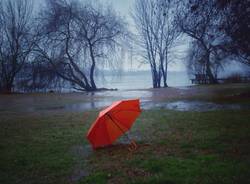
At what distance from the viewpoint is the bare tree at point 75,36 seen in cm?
2403

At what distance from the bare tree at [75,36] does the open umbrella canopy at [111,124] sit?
20412 mm

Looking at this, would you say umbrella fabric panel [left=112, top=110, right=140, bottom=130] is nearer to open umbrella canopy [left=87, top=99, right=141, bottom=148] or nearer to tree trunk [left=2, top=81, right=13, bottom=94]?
open umbrella canopy [left=87, top=99, right=141, bottom=148]

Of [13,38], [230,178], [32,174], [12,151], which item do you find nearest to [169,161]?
[230,178]

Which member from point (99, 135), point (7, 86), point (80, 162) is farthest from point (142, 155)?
point (7, 86)

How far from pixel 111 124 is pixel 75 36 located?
20832 mm

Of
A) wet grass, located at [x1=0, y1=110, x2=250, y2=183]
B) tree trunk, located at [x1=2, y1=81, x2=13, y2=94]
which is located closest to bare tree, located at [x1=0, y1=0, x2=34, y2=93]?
tree trunk, located at [x1=2, y1=81, x2=13, y2=94]

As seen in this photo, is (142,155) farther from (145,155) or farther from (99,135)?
(99,135)

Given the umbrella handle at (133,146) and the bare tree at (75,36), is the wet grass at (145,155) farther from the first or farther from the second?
the bare tree at (75,36)

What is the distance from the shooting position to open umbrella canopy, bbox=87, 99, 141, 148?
4.98 meters

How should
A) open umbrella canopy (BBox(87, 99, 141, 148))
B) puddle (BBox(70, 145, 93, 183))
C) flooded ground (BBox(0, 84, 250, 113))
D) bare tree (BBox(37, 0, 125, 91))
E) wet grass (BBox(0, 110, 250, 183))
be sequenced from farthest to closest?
bare tree (BBox(37, 0, 125, 91)) < flooded ground (BBox(0, 84, 250, 113)) < open umbrella canopy (BBox(87, 99, 141, 148)) < puddle (BBox(70, 145, 93, 183)) < wet grass (BBox(0, 110, 250, 183))

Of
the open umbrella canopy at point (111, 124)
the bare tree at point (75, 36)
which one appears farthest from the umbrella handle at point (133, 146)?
the bare tree at point (75, 36)

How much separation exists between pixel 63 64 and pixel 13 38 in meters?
5.56

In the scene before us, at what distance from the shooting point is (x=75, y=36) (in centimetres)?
2453

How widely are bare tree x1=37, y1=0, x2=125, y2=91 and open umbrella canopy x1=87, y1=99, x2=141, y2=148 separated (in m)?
20.4
